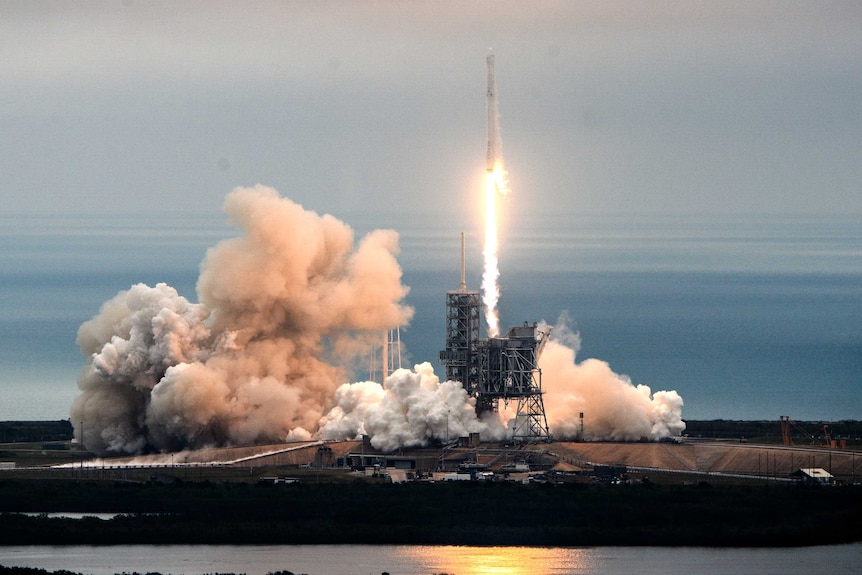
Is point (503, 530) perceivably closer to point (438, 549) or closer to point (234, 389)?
point (438, 549)

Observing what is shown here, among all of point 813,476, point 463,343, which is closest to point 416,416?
point 463,343

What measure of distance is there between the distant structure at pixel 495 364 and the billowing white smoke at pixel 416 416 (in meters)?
0.79

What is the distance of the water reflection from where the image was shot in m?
75.4

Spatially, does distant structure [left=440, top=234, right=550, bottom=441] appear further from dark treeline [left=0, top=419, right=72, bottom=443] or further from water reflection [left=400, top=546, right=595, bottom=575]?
dark treeline [left=0, top=419, right=72, bottom=443]

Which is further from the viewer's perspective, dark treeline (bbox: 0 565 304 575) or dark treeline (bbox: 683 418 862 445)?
dark treeline (bbox: 683 418 862 445)

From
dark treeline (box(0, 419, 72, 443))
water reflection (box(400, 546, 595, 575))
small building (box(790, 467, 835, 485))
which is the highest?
dark treeline (box(0, 419, 72, 443))

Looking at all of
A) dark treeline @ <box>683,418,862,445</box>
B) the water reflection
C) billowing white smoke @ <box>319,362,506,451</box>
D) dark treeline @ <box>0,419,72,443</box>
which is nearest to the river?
the water reflection

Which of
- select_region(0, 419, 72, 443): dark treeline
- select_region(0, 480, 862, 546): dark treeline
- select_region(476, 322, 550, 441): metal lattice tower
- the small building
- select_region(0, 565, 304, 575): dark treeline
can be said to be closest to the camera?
select_region(0, 565, 304, 575): dark treeline

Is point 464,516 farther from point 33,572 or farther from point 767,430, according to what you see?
point 767,430

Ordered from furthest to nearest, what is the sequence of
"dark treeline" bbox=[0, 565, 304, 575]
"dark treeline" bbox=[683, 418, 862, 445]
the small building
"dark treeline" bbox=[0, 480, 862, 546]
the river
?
"dark treeline" bbox=[683, 418, 862, 445]
the small building
"dark treeline" bbox=[0, 480, 862, 546]
the river
"dark treeline" bbox=[0, 565, 304, 575]

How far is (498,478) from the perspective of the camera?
3642 inches

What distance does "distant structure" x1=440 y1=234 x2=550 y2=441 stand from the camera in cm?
9856

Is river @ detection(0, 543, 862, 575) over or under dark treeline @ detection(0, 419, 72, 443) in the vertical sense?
under

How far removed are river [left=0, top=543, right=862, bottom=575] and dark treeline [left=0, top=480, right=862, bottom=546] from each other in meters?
0.79
